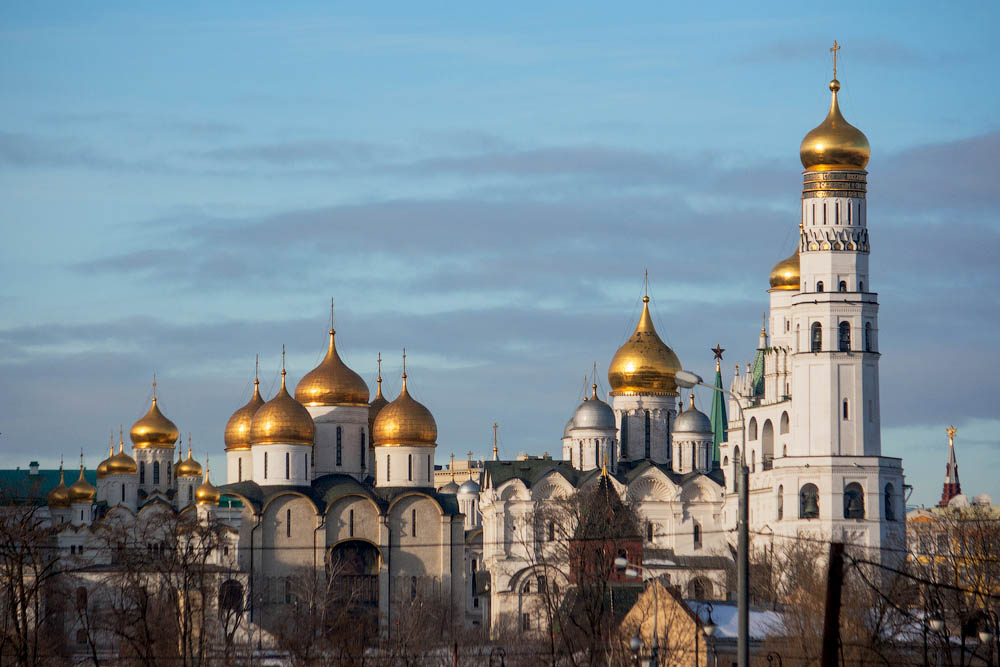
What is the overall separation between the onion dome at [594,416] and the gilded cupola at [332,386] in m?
7.37

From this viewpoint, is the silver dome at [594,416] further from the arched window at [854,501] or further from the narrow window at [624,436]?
the arched window at [854,501]

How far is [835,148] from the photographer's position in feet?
213

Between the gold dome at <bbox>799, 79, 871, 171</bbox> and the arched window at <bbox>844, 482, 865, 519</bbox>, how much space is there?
957 centimetres

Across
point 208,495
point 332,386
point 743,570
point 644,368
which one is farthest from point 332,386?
point 743,570

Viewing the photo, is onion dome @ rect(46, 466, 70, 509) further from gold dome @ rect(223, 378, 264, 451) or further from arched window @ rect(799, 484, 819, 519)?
arched window @ rect(799, 484, 819, 519)

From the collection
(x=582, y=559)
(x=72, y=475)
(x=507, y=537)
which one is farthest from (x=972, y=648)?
(x=72, y=475)

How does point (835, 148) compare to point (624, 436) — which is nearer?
point (835, 148)

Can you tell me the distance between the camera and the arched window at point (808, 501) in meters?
64.3

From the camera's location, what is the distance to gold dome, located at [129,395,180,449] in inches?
3221

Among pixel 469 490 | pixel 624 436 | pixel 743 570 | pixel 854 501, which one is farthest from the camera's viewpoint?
pixel 469 490

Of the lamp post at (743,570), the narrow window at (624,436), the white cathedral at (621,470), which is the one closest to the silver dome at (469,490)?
the white cathedral at (621,470)

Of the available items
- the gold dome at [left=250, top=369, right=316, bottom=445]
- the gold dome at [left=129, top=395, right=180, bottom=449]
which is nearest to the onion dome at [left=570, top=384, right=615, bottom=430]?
the gold dome at [left=250, top=369, right=316, bottom=445]

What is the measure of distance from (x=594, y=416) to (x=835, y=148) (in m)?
14.2

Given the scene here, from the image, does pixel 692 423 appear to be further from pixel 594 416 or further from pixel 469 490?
pixel 469 490
